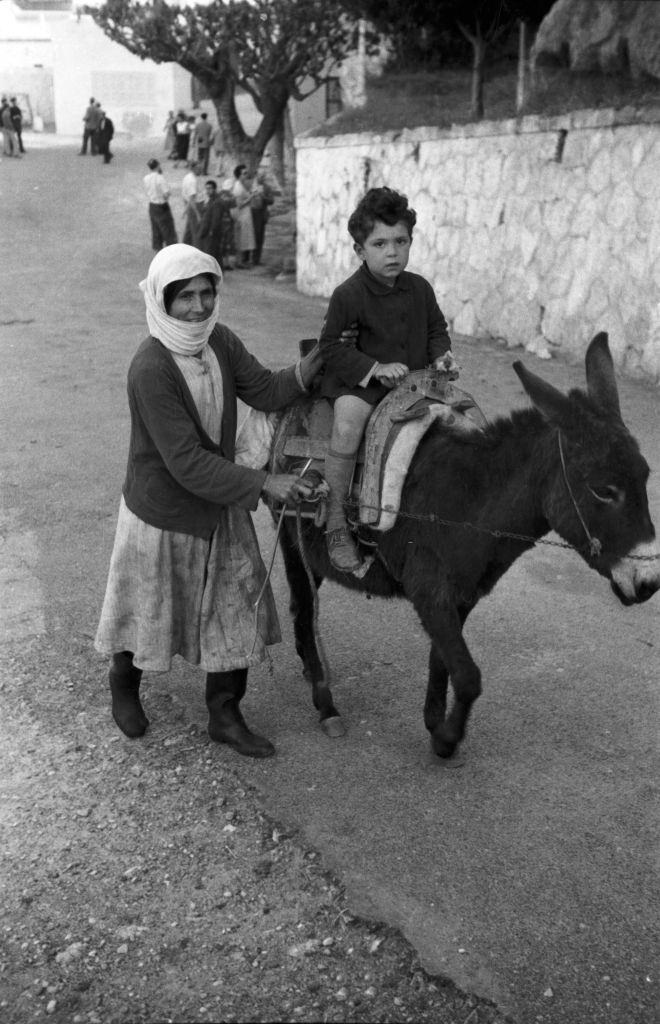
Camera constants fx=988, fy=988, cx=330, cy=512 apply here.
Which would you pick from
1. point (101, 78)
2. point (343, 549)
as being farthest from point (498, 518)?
point (101, 78)

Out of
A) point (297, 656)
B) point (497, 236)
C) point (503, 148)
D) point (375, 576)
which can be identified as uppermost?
point (503, 148)

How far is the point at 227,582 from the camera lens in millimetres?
3594

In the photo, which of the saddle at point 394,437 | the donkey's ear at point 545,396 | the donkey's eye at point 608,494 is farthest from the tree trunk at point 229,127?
the donkey's eye at point 608,494

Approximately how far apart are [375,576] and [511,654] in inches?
43.9

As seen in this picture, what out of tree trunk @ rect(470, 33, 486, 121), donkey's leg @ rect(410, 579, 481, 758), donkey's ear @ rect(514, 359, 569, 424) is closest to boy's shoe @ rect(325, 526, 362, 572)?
donkey's leg @ rect(410, 579, 481, 758)

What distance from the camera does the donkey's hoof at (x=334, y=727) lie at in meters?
3.79

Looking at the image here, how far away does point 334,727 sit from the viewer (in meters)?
3.79

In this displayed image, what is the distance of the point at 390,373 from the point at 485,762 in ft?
4.76

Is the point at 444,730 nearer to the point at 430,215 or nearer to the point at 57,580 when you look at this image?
the point at 57,580

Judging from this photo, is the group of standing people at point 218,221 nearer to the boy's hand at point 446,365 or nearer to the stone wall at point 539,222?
the stone wall at point 539,222

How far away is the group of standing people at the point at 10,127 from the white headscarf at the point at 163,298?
3186cm

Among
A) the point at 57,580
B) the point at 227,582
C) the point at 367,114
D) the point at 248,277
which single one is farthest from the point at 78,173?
the point at 227,582

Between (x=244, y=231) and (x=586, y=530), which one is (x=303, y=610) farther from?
(x=244, y=231)

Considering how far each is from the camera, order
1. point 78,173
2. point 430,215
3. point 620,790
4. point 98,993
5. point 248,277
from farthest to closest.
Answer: point 78,173
point 248,277
point 430,215
point 620,790
point 98,993
